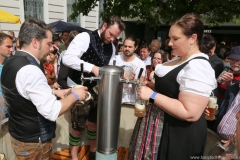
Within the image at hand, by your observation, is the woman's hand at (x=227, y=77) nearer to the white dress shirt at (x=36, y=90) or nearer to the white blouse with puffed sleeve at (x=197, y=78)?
the white blouse with puffed sleeve at (x=197, y=78)

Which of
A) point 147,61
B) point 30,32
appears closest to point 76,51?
point 30,32

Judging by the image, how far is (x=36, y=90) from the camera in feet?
4.28

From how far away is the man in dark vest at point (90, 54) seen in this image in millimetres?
2020

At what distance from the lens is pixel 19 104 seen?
139cm

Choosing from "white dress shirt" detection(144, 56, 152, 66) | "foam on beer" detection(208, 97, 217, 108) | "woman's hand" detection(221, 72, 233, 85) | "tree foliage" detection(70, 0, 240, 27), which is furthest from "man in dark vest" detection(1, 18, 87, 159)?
"tree foliage" detection(70, 0, 240, 27)

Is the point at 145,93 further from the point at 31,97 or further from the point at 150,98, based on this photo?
the point at 31,97

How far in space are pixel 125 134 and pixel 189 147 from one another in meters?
1.16

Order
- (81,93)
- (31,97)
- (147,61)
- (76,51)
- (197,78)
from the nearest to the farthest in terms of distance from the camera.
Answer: (197,78)
(31,97)
(81,93)
(76,51)
(147,61)

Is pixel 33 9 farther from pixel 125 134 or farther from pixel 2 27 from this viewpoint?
pixel 125 134

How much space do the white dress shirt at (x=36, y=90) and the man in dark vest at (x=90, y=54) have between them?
578 millimetres

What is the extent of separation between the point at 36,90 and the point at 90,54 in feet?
3.18

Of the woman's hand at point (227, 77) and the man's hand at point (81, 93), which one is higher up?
the woman's hand at point (227, 77)

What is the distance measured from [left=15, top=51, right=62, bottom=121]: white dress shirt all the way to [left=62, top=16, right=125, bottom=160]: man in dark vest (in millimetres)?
578

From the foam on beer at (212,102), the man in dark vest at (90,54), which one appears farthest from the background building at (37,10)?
the foam on beer at (212,102)
